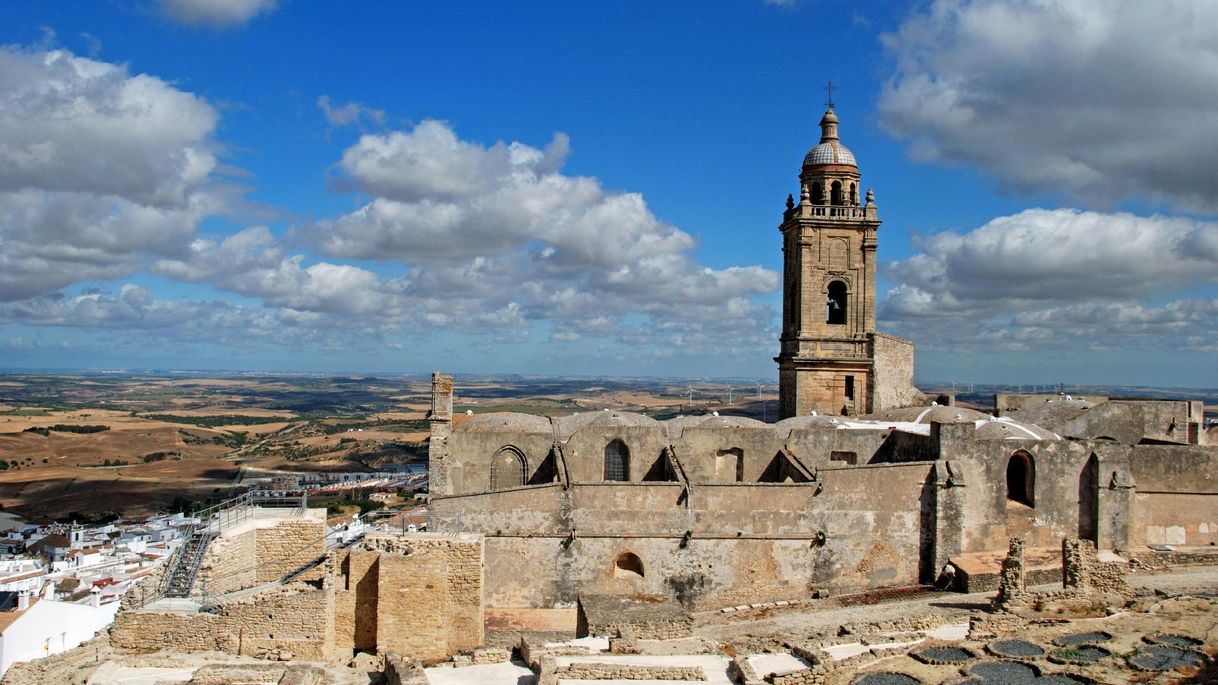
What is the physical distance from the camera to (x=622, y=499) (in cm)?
1914

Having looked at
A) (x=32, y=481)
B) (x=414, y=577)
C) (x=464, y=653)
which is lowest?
(x=32, y=481)

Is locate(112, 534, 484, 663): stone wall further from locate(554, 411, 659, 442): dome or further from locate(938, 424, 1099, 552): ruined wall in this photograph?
locate(938, 424, 1099, 552): ruined wall

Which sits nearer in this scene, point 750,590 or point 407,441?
point 750,590

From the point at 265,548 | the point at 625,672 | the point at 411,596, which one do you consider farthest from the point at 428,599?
the point at 625,672

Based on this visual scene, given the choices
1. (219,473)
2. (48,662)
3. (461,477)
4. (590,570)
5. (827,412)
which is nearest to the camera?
(48,662)

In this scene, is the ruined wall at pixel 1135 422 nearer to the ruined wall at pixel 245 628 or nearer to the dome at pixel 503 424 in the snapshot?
the dome at pixel 503 424

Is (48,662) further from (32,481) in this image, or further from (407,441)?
(407,441)

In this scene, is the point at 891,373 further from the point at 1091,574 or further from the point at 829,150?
the point at 1091,574

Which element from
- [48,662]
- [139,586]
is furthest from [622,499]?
[48,662]

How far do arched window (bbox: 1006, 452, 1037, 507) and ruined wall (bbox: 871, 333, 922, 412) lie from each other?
8144mm

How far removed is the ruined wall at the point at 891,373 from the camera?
3078 cm

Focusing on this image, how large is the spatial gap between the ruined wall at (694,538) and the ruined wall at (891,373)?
11002mm

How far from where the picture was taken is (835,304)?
3191cm

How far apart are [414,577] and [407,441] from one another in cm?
9605
